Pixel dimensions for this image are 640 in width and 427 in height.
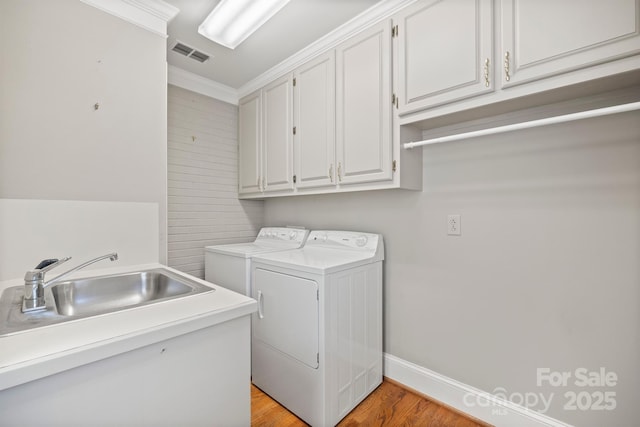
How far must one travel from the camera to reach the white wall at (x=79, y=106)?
1468 mm

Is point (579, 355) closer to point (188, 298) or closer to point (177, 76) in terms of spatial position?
point (188, 298)

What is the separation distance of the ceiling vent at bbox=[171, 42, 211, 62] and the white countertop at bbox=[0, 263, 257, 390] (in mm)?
2058

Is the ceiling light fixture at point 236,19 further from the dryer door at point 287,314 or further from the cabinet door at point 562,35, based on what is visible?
the dryer door at point 287,314

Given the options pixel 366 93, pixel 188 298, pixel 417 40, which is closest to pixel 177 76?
pixel 366 93

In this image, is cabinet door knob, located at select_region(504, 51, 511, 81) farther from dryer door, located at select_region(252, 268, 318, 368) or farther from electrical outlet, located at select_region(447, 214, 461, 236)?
dryer door, located at select_region(252, 268, 318, 368)

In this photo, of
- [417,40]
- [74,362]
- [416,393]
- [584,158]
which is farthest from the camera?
[416,393]

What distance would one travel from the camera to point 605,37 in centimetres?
113

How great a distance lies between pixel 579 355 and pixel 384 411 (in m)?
1.09

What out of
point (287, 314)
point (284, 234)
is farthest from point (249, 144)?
point (287, 314)

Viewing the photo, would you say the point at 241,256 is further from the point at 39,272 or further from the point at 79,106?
the point at 79,106

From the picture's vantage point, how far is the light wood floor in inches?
65.8

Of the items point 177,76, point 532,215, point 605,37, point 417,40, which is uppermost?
point 177,76

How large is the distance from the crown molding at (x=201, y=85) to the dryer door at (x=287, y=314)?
187cm

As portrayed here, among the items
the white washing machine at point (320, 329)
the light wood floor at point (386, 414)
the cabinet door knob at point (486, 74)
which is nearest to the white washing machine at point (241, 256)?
the white washing machine at point (320, 329)
